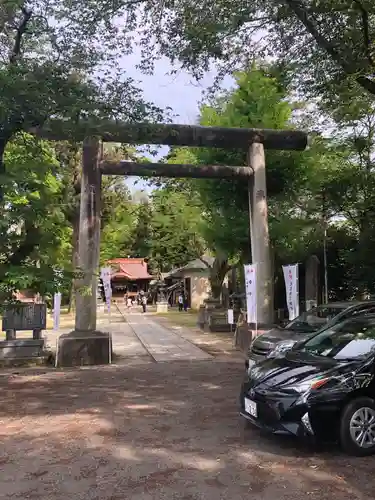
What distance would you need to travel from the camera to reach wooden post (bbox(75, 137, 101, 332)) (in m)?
12.5

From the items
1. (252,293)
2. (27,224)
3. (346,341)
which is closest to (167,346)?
(252,293)

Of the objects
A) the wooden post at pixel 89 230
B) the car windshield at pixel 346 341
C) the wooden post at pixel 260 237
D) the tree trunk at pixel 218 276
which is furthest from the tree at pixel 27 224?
the tree trunk at pixel 218 276

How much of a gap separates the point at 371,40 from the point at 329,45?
3.86ft

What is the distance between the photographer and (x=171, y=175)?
44.9 ft

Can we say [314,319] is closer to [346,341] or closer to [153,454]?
[346,341]

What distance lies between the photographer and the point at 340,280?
17.5 metres

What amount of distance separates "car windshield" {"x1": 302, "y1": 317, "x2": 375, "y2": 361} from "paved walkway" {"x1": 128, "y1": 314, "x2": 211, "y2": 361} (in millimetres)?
6950

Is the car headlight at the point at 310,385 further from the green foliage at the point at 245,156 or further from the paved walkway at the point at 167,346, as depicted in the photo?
the green foliage at the point at 245,156

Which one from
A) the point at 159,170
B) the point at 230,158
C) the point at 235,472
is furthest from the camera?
the point at 230,158

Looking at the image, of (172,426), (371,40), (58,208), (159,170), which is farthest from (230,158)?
(172,426)

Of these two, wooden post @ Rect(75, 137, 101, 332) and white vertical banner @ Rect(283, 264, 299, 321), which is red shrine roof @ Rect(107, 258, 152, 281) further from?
white vertical banner @ Rect(283, 264, 299, 321)

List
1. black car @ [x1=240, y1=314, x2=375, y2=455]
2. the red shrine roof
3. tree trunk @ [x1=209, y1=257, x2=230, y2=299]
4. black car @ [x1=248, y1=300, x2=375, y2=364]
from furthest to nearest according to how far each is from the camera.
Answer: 1. the red shrine roof
2. tree trunk @ [x1=209, y1=257, x2=230, y2=299]
3. black car @ [x1=248, y1=300, x2=375, y2=364]
4. black car @ [x1=240, y1=314, x2=375, y2=455]

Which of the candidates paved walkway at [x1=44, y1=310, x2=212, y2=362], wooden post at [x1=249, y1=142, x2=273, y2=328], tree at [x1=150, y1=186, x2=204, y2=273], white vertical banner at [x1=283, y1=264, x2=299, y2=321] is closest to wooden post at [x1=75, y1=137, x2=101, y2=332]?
paved walkway at [x1=44, y1=310, x2=212, y2=362]

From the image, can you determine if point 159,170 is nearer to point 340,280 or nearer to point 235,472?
point 340,280
